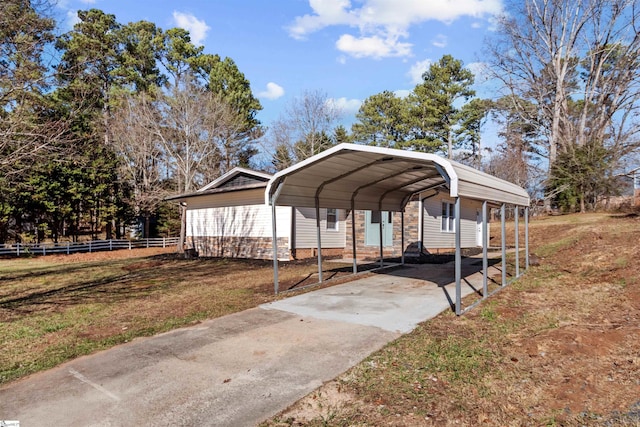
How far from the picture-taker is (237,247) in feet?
52.7

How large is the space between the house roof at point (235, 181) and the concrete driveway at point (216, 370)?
9.08 metres

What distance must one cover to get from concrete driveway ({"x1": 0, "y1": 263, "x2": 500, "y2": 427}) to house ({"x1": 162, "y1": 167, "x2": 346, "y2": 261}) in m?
8.15

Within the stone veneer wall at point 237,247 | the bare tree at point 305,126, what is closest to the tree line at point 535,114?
the bare tree at point 305,126

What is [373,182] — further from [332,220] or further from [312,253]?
[332,220]

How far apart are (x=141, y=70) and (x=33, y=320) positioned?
29.3 m

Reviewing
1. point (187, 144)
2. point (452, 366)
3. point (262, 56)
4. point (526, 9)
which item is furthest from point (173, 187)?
point (526, 9)

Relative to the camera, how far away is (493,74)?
26.2 meters

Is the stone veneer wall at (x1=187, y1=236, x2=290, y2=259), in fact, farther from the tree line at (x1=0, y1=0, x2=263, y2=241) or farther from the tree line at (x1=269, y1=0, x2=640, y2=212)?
the tree line at (x1=269, y1=0, x2=640, y2=212)

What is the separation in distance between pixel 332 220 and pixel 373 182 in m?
7.37

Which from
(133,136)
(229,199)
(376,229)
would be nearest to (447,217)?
(376,229)

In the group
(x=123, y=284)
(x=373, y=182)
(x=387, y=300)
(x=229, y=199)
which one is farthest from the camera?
(x=229, y=199)

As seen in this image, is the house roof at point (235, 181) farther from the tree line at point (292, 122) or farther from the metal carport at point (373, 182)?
the metal carport at point (373, 182)

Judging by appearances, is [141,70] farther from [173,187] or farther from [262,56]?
[262,56]

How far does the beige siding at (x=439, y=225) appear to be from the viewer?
15.1 metres
